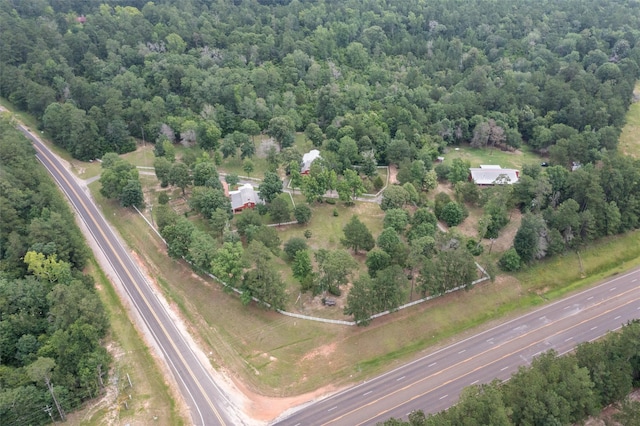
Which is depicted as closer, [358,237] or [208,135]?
[358,237]

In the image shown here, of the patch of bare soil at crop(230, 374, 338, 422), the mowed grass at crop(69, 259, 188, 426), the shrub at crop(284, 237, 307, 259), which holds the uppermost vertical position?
the shrub at crop(284, 237, 307, 259)

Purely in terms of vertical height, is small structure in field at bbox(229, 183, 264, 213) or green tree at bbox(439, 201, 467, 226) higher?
small structure in field at bbox(229, 183, 264, 213)

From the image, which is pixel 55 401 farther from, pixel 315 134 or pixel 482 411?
pixel 315 134

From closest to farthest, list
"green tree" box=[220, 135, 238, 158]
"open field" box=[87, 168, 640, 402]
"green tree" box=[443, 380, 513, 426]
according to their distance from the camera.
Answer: "green tree" box=[443, 380, 513, 426] < "open field" box=[87, 168, 640, 402] < "green tree" box=[220, 135, 238, 158]

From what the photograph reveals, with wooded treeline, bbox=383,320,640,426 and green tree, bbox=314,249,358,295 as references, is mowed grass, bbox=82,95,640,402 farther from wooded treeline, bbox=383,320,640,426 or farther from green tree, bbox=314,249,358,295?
wooded treeline, bbox=383,320,640,426

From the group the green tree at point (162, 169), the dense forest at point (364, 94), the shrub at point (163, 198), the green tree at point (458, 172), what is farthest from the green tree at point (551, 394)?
the green tree at point (162, 169)

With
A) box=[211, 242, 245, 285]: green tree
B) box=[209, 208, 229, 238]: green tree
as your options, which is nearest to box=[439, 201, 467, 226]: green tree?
box=[211, 242, 245, 285]: green tree

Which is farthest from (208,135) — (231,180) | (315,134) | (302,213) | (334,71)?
(334,71)
